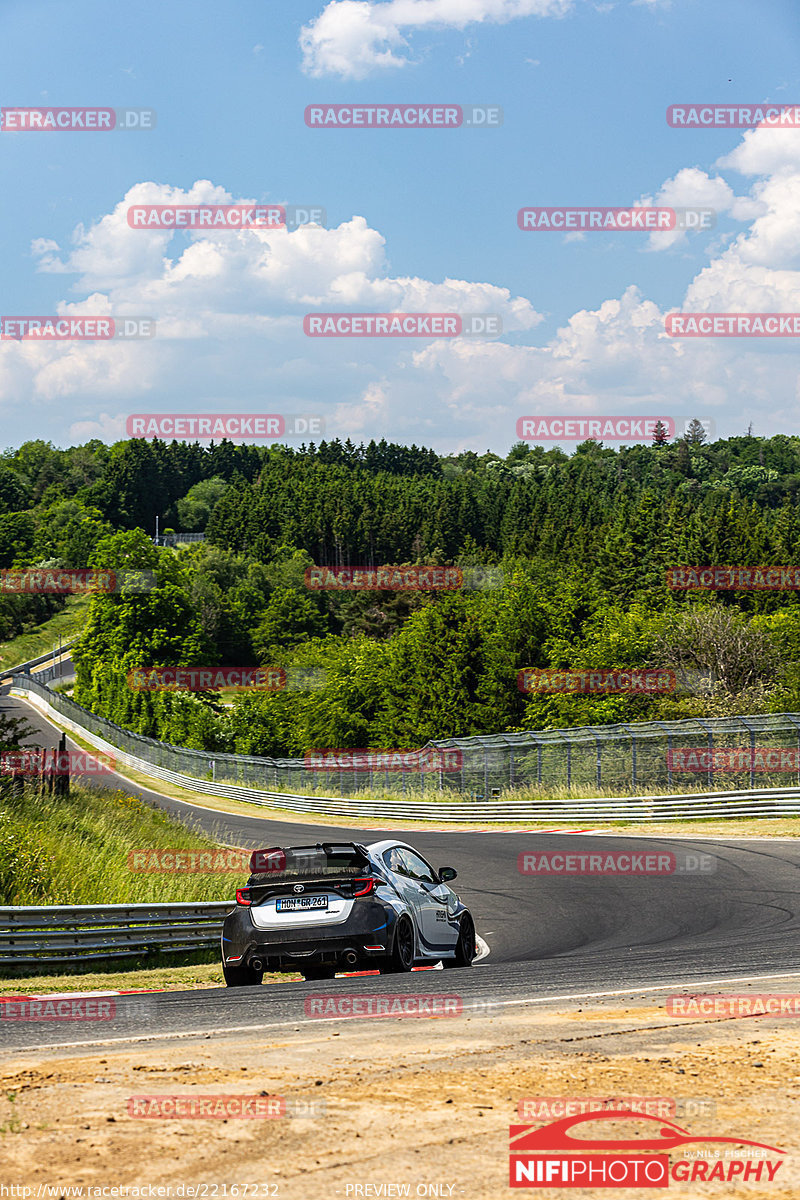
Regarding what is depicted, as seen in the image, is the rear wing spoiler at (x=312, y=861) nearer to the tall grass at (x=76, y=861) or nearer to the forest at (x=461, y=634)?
the tall grass at (x=76, y=861)

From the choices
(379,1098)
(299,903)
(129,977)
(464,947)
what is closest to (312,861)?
(299,903)

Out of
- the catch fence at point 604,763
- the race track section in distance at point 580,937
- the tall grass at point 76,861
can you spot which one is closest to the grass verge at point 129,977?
the race track section in distance at point 580,937

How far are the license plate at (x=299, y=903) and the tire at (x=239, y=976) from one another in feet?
2.21

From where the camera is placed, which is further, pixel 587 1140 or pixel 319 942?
pixel 319 942

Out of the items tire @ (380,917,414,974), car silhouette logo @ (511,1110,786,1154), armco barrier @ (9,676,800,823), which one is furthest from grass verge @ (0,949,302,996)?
armco barrier @ (9,676,800,823)

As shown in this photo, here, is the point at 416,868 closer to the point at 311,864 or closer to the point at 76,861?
the point at 311,864

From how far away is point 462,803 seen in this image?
38.0 meters

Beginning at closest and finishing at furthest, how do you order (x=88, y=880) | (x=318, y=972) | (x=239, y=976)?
(x=239, y=976) → (x=318, y=972) → (x=88, y=880)

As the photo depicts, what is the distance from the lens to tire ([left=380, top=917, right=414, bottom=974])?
10000mm

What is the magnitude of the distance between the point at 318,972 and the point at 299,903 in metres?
1.08

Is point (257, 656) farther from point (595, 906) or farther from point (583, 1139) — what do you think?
point (583, 1139)

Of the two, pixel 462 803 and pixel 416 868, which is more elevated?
pixel 416 868

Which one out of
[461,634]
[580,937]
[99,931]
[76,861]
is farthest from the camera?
[461,634]

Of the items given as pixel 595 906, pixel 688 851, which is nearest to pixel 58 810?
pixel 595 906
